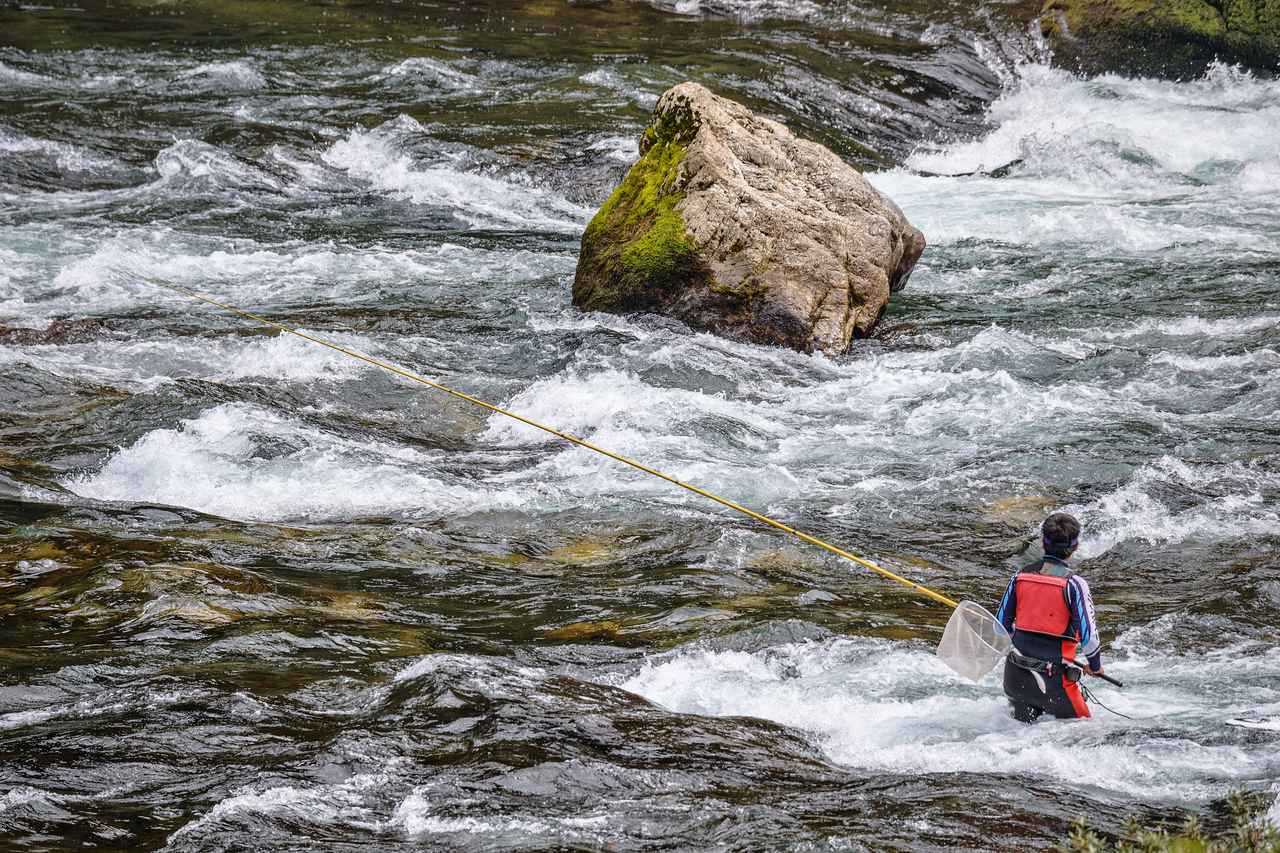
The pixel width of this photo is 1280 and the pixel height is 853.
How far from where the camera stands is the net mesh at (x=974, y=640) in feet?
16.6

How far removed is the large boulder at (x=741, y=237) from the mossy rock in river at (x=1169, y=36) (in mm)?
10587

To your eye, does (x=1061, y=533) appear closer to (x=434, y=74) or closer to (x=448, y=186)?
(x=448, y=186)

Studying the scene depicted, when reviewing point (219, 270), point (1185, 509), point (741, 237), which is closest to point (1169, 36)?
point (741, 237)

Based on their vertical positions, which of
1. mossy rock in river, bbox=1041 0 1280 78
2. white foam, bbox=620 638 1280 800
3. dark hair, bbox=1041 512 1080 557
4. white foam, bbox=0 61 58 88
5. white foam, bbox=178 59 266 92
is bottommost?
white foam, bbox=620 638 1280 800

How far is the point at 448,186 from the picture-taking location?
14.6m

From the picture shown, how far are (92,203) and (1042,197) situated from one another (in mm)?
11172

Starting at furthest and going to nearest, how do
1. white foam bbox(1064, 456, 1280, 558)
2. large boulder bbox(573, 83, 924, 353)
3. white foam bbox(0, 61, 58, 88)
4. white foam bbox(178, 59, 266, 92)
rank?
white foam bbox(178, 59, 266, 92)
white foam bbox(0, 61, 58, 88)
large boulder bbox(573, 83, 924, 353)
white foam bbox(1064, 456, 1280, 558)

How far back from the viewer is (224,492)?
7371mm

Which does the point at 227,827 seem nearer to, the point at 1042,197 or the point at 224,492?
the point at 224,492

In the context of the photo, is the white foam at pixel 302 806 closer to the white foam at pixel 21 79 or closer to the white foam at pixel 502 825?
the white foam at pixel 502 825

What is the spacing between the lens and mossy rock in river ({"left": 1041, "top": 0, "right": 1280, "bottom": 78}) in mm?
18562

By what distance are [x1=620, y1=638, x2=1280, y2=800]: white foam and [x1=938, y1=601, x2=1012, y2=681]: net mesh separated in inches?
12.1

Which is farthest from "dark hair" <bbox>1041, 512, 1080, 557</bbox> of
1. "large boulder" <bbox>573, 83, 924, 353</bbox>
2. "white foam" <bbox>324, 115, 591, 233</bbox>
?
"white foam" <bbox>324, 115, 591, 233</bbox>

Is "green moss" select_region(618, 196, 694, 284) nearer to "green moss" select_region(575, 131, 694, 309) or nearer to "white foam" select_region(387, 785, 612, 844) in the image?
"green moss" select_region(575, 131, 694, 309)
